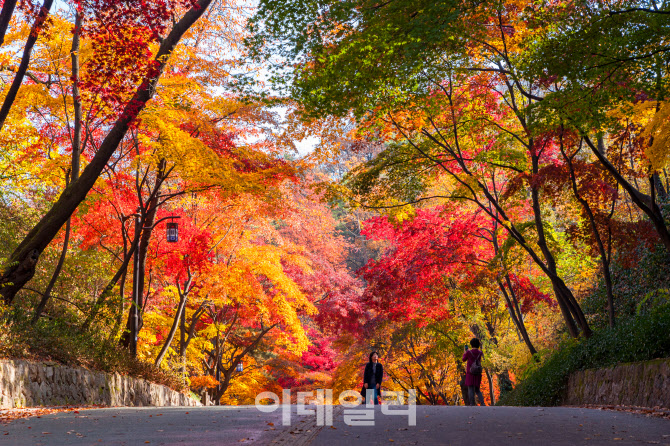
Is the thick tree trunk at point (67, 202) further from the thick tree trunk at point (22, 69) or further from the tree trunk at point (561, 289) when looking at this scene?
the tree trunk at point (561, 289)

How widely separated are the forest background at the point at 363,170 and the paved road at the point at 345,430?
2.95 metres

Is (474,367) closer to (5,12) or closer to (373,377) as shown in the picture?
(373,377)

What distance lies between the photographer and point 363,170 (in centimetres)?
1377

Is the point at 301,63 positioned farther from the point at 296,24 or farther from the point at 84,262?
the point at 84,262

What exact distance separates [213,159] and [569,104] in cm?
789

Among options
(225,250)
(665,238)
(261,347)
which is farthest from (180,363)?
(665,238)

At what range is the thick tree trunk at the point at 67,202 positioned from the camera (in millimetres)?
9781

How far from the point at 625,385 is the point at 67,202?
31.6 feet

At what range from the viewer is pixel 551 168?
11.5m

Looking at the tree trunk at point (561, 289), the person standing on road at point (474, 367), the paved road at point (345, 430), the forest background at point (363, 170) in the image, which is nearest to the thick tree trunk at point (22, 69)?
the forest background at point (363, 170)

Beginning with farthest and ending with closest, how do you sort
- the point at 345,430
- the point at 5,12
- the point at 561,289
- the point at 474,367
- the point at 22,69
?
the point at 561,289
the point at 474,367
the point at 22,69
the point at 5,12
the point at 345,430

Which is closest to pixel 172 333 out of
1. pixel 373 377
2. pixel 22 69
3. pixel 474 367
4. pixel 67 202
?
pixel 67 202

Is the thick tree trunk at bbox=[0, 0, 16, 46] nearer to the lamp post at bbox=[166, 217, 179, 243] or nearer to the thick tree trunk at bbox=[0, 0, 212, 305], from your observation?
the thick tree trunk at bbox=[0, 0, 212, 305]

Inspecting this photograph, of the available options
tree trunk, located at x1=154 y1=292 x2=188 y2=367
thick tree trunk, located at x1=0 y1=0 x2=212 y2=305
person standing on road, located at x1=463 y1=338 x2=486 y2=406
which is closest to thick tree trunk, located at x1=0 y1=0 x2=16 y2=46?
thick tree trunk, located at x1=0 y1=0 x2=212 y2=305
